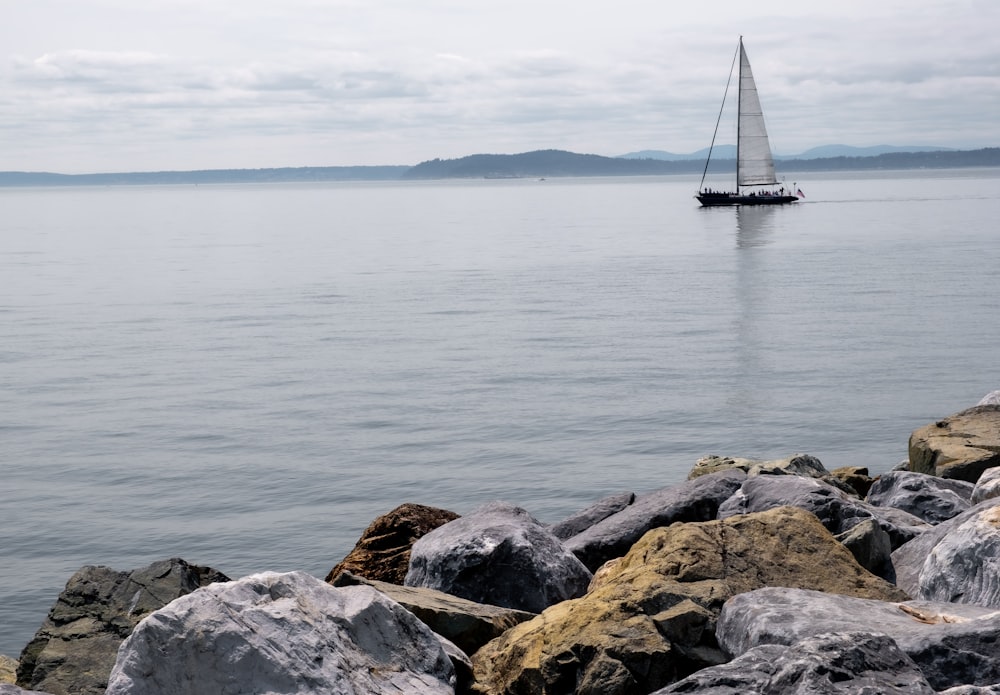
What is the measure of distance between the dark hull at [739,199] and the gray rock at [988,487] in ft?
308

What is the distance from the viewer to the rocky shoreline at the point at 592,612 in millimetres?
5102

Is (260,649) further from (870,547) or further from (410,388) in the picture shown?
(410,388)

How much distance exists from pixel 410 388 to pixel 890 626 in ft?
55.2

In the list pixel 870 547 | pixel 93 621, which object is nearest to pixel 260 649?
pixel 93 621

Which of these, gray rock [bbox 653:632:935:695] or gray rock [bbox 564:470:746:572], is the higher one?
gray rock [bbox 653:632:935:695]

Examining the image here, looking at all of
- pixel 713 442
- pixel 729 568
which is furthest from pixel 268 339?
pixel 729 568

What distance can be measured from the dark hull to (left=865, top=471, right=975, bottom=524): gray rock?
92.0m

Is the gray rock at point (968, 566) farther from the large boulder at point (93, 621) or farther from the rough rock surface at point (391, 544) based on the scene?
the large boulder at point (93, 621)

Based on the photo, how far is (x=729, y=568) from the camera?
6.71 metres

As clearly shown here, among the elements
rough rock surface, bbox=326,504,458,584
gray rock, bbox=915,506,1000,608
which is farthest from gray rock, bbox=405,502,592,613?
gray rock, bbox=915,506,1000,608

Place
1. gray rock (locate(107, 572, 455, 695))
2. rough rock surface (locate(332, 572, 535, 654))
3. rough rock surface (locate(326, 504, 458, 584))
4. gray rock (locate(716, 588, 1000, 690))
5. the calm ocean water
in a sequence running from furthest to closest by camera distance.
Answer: the calm ocean water → rough rock surface (locate(326, 504, 458, 584)) → rough rock surface (locate(332, 572, 535, 654)) → gray rock (locate(107, 572, 455, 695)) → gray rock (locate(716, 588, 1000, 690))

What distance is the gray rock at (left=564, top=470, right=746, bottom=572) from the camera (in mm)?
8891

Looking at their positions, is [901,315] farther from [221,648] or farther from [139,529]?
[221,648]

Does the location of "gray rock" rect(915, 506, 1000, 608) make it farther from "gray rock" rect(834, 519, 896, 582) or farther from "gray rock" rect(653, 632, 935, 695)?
"gray rock" rect(653, 632, 935, 695)
